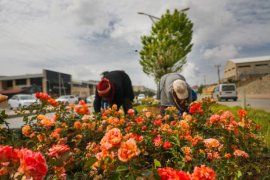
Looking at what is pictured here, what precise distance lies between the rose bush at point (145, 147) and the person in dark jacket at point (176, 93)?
477mm

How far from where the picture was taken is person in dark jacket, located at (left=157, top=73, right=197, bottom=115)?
15.6ft

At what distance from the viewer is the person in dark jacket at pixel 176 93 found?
4754mm

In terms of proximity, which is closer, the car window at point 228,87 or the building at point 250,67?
the car window at point 228,87

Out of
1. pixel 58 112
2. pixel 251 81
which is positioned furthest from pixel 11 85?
pixel 58 112

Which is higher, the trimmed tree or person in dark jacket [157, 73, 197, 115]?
the trimmed tree

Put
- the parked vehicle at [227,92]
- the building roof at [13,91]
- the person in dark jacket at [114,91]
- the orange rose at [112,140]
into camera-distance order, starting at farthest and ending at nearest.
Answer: the building roof at [13,91] < the parked vehicle at [227,92] < the person in dark jacket at [114,91] < the orange rose at [112,140]

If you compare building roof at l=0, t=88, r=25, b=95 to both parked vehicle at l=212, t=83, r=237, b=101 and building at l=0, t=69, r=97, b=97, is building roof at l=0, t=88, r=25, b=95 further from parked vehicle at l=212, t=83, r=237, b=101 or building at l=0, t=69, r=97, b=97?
parked vehicle at l=212, t=83, r=237, b=101

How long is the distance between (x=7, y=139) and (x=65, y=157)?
165cm

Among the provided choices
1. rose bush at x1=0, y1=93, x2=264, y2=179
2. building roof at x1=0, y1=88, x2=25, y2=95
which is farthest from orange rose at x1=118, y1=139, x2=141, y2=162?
building roof at x1=0, y1=88, x2=25, y2=95

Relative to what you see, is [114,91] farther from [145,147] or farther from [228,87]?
[228,87]

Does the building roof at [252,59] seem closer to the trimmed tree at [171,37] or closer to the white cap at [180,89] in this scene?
the trimmed tree at [171,37]

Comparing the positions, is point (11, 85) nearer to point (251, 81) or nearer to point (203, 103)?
point (251, 81)

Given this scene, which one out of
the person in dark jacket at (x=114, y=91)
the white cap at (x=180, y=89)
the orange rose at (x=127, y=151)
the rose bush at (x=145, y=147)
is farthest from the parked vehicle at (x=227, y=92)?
the orange rose at (x=127, y=151)

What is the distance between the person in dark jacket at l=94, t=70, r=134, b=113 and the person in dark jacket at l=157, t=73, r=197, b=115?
538 mm
